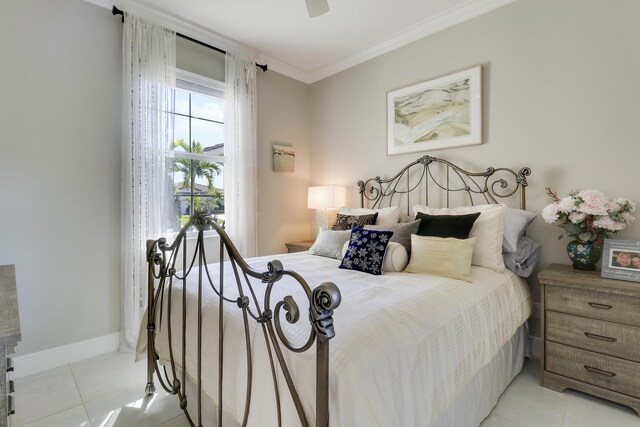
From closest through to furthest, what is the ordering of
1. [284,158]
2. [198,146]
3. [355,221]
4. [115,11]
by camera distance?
[115,11] < [355,221] < [198,146] < [284,158]

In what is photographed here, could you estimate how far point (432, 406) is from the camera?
1.12 metres

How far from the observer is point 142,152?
8.28 feet

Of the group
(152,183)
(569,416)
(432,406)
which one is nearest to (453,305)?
(432,406)

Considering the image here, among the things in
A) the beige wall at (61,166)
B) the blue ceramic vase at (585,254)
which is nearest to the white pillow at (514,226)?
the blue ceramic vase at (585,254)

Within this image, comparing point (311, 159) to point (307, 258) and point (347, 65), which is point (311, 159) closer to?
point (347, 65)

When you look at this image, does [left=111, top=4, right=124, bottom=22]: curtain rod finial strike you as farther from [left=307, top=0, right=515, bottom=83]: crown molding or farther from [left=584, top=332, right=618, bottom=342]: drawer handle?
[left=584, top=332, right=618, bottom=342]: drawer handle

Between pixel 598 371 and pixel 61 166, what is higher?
pixel 61 166

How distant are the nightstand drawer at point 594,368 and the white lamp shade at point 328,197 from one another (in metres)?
2.09

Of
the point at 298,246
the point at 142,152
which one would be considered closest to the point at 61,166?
the point at 142,152

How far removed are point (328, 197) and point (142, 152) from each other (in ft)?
5.73

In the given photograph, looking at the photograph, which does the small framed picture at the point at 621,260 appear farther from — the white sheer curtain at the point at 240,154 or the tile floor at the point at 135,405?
the white sheer curtain at the point at 240,154

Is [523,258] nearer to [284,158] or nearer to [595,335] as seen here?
[595,335]

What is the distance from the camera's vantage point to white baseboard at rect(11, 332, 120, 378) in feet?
6.95

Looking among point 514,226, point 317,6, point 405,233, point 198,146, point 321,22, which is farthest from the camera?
point 198,146
